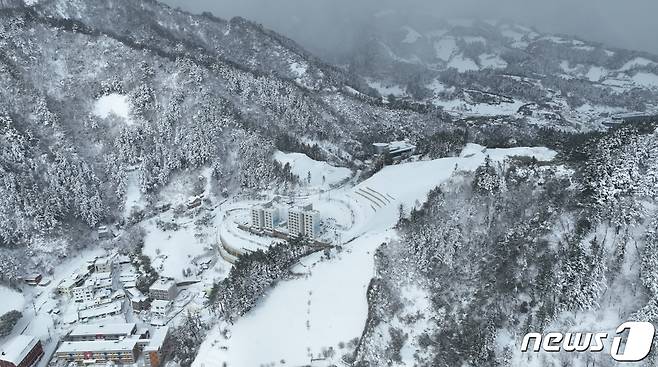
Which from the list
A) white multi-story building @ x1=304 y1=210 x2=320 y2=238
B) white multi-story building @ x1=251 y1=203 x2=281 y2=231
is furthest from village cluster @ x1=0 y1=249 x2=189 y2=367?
Answer: white multi-story building @ x1=304 y1=210 x2=320 y2=238

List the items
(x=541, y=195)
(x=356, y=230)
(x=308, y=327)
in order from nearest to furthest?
1. (x=308, y=327)
2. (x=541, y=195)
3. (x=356, y=230)

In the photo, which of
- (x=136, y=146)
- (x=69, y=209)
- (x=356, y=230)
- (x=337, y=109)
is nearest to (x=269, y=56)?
(x=337, y=109)

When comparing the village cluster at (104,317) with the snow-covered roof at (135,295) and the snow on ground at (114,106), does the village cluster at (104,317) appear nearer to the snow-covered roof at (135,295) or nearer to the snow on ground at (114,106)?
the snow-covered roof at (135,295)

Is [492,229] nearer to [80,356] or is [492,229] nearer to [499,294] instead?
[499,294]

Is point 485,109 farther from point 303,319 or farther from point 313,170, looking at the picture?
point 303,319

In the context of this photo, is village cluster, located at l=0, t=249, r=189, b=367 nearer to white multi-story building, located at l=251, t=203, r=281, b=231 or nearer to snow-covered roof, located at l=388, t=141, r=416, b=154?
white multi-story building, located at l=251, t=203, r=281, b=231

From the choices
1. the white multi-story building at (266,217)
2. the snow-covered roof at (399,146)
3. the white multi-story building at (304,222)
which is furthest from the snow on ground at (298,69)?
the white multi-story building at (304,222)

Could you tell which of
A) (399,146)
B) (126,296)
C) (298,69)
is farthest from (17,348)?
(298,69)
